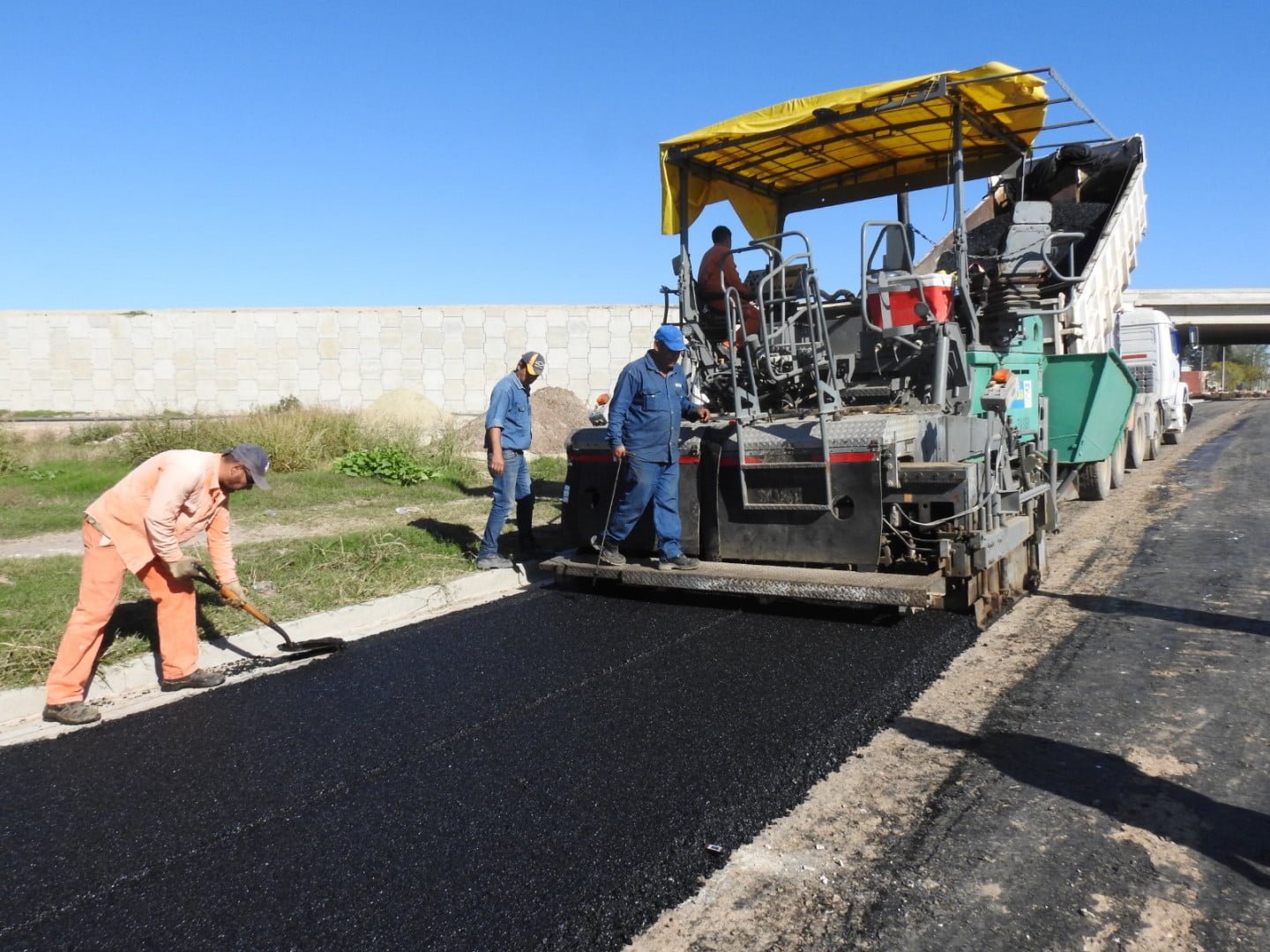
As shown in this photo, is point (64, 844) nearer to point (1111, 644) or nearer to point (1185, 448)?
point (1111, 644)

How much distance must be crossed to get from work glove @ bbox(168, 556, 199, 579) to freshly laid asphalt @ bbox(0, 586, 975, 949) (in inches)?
23.8

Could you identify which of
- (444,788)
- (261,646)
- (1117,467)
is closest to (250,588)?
(261,646)

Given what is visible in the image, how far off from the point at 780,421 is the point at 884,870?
3571mm

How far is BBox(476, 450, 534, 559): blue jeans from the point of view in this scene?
24.3 ft

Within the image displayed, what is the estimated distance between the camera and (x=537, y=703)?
4.49m

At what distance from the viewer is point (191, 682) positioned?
487 centimetres

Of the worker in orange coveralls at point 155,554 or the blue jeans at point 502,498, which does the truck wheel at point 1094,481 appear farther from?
the worker in orange coveralls at point 155,554

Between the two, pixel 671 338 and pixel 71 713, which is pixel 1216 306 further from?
pixel 71 713

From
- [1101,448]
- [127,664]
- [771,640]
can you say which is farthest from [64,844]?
[1101,448]

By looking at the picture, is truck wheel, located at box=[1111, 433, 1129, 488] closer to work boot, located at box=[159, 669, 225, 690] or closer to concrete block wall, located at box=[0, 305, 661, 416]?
work boot, located at box=[159, 669, 225, 690]

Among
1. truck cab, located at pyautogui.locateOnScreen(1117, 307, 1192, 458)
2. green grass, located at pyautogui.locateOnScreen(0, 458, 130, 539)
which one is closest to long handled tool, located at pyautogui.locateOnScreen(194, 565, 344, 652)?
green grass, located at pyautogui.locateOnScreen(0, 458, 130, 539)

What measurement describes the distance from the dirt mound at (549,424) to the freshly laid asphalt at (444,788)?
9.23 meters

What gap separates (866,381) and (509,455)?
8.71ft

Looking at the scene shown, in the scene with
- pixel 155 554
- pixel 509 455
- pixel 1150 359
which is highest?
pixel 1150 359
